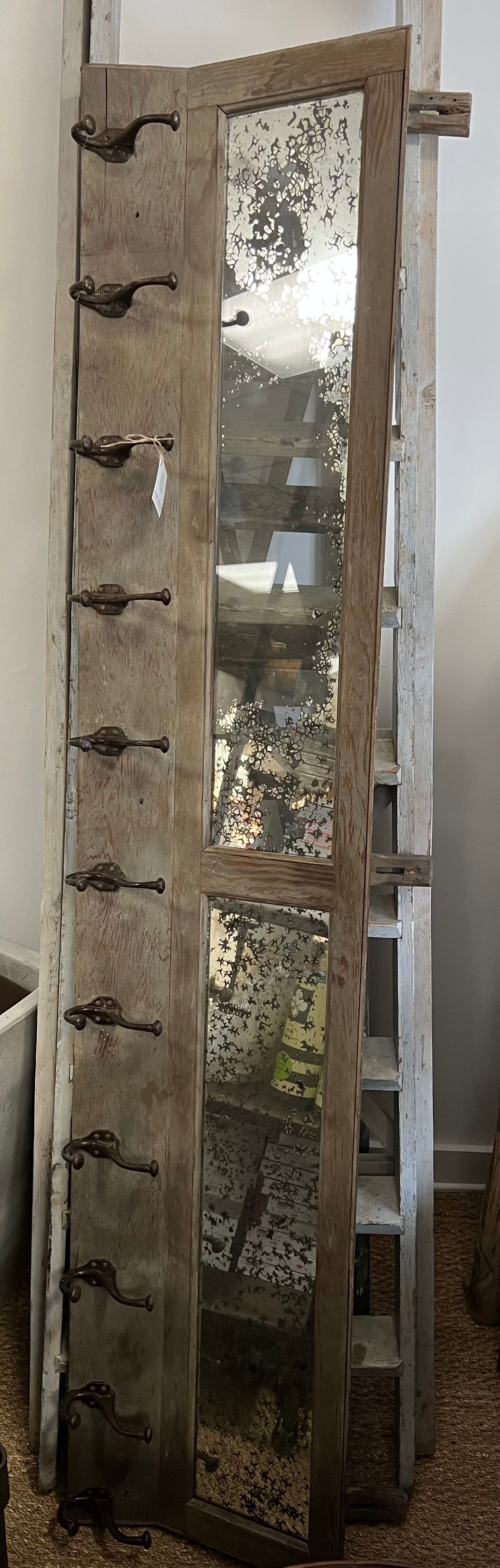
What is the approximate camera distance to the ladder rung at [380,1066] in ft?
5.21

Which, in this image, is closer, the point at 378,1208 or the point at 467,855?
the point at 378,1208

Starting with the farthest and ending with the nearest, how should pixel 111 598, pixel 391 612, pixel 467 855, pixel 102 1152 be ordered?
pixel 467 855
pixel 391 612
pixel 102 1152
pixel 111 598

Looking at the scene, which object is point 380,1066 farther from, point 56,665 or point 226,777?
point 56,665

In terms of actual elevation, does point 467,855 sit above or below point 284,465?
below

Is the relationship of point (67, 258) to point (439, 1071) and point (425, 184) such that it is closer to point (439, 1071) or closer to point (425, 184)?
point (425, 184)

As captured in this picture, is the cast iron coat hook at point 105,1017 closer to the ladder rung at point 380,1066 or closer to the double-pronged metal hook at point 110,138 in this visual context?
the ladder rung at point 380,1066

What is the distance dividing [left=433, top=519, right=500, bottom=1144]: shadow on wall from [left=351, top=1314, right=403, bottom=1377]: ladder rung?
70cm

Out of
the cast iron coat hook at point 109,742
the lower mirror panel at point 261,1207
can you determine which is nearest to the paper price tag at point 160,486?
the cast iron coat hook at point 109,742

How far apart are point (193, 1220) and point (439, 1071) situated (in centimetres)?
99

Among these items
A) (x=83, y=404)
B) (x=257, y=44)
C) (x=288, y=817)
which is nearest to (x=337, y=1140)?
(x=288, y=817)

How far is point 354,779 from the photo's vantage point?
131 centimetres

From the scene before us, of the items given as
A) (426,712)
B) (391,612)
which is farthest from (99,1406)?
(391,612)

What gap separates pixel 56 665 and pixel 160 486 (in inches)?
12.4

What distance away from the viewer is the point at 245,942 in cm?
140
